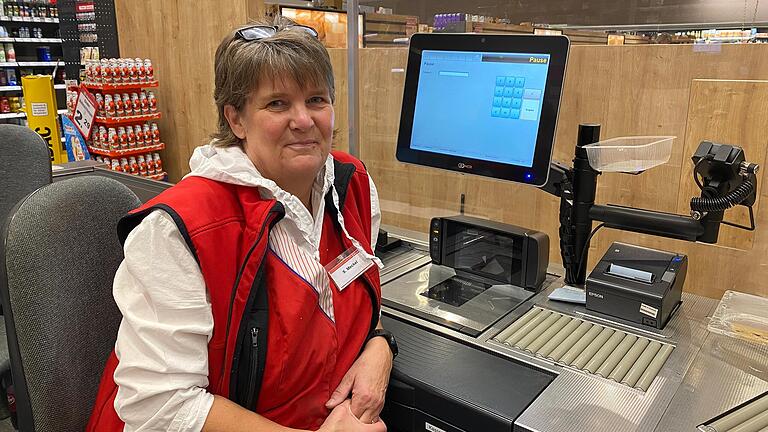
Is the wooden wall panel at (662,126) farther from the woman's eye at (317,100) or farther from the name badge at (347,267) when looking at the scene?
the woman's eye at (317,100)

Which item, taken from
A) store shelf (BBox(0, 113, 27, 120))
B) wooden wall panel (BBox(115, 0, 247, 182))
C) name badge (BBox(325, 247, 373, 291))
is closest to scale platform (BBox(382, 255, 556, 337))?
name badge (BBox(325, 247, 373, 291))

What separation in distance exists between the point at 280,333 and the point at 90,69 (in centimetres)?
332

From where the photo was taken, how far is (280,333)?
1.03 metres

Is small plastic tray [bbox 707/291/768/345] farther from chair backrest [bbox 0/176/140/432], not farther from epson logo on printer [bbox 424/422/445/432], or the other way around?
chair backrest [bbox 0/176/140/432]

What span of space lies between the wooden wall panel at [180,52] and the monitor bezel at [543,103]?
1.89 metres

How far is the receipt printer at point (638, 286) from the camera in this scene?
1283 millimetres

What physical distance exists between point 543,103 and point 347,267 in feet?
2.00

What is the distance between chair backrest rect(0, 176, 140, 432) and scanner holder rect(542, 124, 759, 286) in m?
1.05

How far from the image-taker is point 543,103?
53.2 inches

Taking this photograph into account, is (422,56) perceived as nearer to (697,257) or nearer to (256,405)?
(256,405)

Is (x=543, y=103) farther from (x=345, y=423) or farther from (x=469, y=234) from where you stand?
(x=345, y=423)

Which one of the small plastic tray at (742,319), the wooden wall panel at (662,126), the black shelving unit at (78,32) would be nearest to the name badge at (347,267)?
the small plastic tray at (742,319)

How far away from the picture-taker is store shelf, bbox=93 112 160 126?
3626 mm

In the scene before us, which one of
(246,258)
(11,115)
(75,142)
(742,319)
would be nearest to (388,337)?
(246,258)
